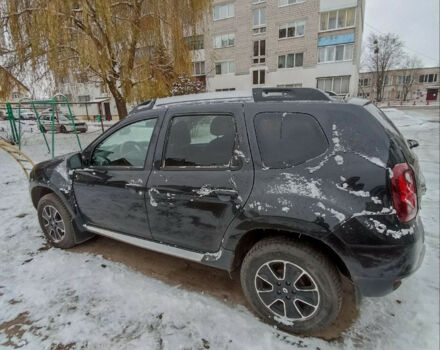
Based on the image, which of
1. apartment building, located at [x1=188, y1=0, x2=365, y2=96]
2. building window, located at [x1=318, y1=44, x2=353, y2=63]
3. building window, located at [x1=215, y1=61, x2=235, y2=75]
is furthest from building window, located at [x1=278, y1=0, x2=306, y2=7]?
building window, located at [x1=215, y1=61, x2=235, y2=75]

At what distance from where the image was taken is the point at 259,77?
2662 centimetres

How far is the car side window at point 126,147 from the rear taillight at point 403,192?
2053 mm

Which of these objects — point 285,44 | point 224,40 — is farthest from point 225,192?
point 224,40

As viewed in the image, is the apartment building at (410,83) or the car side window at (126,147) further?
the apartment building at (410,83)

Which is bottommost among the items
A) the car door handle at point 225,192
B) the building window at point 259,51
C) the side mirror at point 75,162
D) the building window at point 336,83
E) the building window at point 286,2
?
the car door handle at point 225,192

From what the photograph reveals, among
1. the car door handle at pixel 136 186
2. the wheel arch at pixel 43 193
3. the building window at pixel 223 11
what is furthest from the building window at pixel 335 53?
the car door handle at pixel 136 186

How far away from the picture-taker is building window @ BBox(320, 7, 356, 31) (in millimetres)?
22147

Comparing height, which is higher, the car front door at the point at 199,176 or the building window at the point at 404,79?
the building window at the point at 404,79

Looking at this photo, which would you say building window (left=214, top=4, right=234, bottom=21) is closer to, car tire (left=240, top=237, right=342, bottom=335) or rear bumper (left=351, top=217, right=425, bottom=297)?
car tire (left=240, top=237, right=342, bottom=335)

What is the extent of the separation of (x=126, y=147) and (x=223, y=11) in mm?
28443

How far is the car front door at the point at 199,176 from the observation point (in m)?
2.11

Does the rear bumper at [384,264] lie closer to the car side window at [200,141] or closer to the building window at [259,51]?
the car side window at [200,141]

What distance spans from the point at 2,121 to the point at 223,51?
68.1ft

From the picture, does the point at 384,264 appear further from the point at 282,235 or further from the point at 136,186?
the point at 136,186
